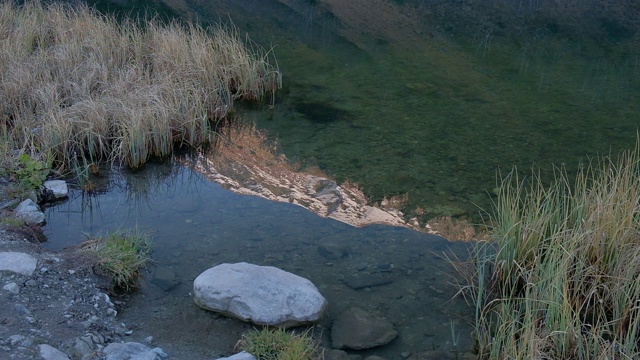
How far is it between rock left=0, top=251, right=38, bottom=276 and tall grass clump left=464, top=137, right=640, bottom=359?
307 centimetres

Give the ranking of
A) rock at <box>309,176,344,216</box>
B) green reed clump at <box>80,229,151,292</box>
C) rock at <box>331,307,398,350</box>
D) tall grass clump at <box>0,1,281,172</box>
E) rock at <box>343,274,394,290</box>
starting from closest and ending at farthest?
rock at <box>331,307,398,350</box>
green reed clump at <box>80,229,151,292</box>
rock at <box>343,274,394,290</box>
rock at <box>309,176,344,216</box>
tall grass clump at <box>0,1,281,172</box>

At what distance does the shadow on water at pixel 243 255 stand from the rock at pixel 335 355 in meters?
0.14

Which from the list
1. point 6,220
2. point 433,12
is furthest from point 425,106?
point 433,12

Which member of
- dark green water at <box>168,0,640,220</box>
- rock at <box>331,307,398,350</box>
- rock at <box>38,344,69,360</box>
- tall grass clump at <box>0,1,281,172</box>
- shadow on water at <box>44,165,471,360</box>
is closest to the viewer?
rock at <box>38,344,69,360</box>

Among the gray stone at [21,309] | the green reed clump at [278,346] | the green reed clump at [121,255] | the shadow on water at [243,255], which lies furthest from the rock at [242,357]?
the green reed clump at [121,255]

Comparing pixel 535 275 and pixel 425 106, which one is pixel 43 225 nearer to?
pixel 535 275

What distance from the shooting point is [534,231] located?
493 cm

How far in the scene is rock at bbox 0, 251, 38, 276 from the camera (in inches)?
185

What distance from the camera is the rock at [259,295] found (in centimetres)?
468

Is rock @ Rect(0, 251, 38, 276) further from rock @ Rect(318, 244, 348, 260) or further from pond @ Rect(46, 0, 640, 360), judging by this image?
rock @ Rect(318, 244, 348, 260)

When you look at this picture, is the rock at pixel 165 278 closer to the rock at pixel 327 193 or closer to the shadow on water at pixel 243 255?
the shadow on water at pixel 243 255

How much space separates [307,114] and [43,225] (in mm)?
4434

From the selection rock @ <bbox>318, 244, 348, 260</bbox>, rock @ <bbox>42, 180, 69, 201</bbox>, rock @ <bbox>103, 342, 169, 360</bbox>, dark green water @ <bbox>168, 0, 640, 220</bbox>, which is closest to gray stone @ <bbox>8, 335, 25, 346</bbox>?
rock @ <bbox>103, 342, 169, 360</bbox>

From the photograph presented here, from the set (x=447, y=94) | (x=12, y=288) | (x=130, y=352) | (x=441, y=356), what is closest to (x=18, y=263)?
(x=12, y=288)
